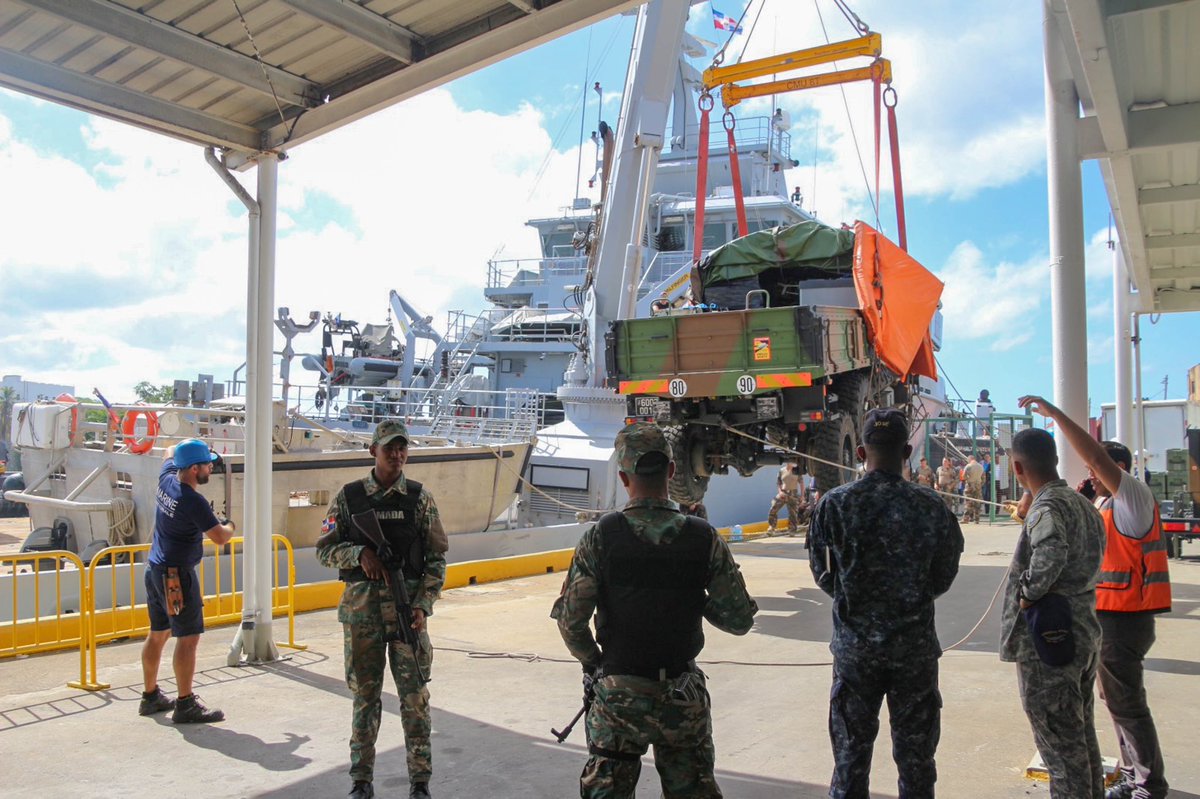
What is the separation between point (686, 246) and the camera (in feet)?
89.5

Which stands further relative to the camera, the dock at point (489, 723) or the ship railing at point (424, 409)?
the ship railing at point (424, 409)

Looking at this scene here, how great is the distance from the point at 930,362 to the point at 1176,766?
271 inches

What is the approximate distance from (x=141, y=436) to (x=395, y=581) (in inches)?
367

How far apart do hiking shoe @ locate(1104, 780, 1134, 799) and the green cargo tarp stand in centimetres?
716

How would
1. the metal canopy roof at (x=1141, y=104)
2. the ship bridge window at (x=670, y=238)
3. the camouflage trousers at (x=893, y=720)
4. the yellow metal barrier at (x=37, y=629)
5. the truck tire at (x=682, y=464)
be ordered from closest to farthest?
the camouflage trousers at (x=893, y=720) → the metal canopy roof at (x=1141, y=104) → the yellow metal barrier at (x=37, y=629) → the truck tire at (x=682, y=464) → the ship bridge window at (x=670, y=238)

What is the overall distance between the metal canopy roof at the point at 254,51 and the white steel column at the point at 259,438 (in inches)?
26.4

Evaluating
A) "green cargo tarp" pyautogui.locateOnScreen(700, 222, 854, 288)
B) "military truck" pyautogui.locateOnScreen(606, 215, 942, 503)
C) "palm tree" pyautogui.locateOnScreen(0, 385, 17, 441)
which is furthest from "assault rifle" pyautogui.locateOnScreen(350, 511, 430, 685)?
"palm tree" pyautogui.locateOnScreen(0, 385, 17, 441)

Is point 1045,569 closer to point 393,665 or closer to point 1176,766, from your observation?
point 1176,766

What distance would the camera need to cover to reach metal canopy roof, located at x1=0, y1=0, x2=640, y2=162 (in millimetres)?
5008

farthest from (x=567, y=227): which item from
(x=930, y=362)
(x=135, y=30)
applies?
(x=135, y=30)

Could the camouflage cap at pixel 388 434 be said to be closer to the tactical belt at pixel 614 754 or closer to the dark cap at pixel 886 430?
the tactical belt at pixel 614 754

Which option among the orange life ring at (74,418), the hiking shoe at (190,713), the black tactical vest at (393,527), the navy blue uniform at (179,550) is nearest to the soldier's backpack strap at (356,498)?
the black tactical vest at (393,527)

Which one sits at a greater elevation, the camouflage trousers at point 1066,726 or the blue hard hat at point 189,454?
the blue hard hat at point 189,454

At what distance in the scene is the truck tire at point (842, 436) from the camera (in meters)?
9.36
